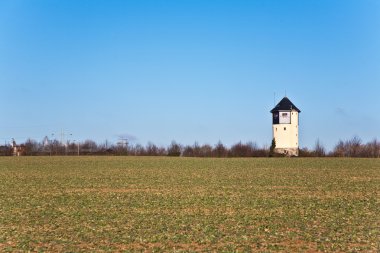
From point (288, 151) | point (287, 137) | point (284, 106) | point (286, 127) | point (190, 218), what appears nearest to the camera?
point (190, 218)

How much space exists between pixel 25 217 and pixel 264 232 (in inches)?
303

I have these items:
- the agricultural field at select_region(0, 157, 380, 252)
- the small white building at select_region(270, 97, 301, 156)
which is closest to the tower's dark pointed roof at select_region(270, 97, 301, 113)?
the small white building at select_region(270, 97, 301, 156)

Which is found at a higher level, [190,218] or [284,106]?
[284,106]

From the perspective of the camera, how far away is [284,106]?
101m

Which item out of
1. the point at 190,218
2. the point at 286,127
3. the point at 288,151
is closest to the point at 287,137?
the point at 286,127

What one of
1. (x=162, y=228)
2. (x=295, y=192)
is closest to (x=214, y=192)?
(x=295, y=192)

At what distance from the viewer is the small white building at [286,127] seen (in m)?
97.5

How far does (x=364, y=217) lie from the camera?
18.6 meters

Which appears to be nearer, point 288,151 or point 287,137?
point 288,151

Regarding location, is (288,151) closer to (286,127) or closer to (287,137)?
(287,137)

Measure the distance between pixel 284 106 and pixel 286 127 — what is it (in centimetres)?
392

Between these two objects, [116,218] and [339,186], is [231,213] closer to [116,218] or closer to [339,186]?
[116,218]

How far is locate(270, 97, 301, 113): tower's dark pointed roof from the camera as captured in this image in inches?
3947

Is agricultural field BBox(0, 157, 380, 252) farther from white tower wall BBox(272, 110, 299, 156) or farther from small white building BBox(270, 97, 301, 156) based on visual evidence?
small white building BBox(270, 97, 301, 156)
